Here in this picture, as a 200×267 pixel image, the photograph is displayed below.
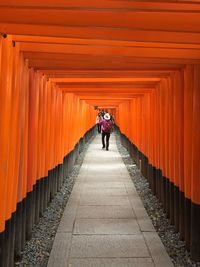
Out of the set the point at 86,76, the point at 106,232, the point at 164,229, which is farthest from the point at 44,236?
the point at 86,76

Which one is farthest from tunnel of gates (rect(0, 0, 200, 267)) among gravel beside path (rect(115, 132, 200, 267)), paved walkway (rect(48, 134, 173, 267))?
paved walkway (rect(48, 134, 173, 267))

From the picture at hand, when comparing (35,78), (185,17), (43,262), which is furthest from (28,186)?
(185,17)

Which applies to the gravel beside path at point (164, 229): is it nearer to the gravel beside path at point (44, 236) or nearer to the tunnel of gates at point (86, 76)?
the tunnel of gates at point (86, 76)

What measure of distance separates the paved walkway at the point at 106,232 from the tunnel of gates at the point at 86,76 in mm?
450

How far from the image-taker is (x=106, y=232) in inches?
213

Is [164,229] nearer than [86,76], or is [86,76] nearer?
[164,229]

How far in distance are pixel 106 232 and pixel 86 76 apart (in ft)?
8.00

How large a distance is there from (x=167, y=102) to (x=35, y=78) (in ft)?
7.35

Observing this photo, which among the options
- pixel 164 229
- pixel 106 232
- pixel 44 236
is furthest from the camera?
pixel 164 229

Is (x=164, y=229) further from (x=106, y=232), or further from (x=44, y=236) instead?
(x=44, y=236)

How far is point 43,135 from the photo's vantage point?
6086 millimetres

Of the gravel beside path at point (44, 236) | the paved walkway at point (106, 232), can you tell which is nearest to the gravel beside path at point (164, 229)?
the paved walkway at point (106, 232)

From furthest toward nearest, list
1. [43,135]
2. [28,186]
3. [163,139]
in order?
[163,139]
[43,135]
[28,186]

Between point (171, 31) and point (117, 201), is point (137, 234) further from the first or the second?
point (171, 31)
